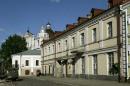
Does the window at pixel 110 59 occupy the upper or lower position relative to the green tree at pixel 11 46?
lower

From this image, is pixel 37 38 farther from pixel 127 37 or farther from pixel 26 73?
pixel 127 37

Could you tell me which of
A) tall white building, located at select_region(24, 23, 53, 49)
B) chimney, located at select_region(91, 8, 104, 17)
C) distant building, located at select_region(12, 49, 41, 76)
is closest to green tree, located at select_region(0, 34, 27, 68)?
tall white building, located at select_region(24, 23, 53, 49)

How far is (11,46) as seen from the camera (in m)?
96.9

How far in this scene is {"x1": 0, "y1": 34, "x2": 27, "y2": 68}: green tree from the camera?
96381mm

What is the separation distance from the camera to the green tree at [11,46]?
96381 mm

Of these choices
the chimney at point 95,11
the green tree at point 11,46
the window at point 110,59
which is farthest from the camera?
the green tree at point 11,46

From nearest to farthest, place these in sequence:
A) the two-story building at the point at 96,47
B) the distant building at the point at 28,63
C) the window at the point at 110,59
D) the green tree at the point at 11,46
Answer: the two-story building at the point at 96,47 < the window at the point at 110,59 < the distant building at the point at 28,63 < the green tree at the point at 11,46

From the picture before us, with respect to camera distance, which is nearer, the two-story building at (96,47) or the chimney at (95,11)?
the two-story building at (96,47)

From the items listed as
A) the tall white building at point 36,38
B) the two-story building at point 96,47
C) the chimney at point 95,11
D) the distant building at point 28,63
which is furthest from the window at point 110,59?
the tall white building at point 36,38

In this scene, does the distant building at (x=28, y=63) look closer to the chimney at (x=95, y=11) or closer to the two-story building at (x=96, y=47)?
the two-story building at (x=96, y=47)

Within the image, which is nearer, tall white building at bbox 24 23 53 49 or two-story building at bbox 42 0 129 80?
two-story building at bbox 42 0 129 80

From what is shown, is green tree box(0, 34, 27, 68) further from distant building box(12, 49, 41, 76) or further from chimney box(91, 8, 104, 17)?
chimney box(91, 8, 104, 17)

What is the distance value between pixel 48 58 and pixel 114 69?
3062 cm

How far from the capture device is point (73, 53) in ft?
146
